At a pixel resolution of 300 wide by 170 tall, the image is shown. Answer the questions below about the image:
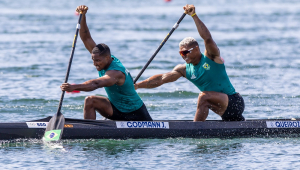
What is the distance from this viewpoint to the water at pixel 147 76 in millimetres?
8070

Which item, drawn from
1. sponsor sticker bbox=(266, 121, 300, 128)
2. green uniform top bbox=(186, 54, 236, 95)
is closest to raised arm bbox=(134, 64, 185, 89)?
green uniform top bbox=(186, 54, 236, 95)

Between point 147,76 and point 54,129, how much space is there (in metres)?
8.99

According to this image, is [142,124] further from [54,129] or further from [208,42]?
[208,42]

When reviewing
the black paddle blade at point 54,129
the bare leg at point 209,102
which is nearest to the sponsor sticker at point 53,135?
the black paddle blade at point 54,129

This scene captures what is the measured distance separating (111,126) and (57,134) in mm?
901

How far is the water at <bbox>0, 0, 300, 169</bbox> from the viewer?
807 centimetres

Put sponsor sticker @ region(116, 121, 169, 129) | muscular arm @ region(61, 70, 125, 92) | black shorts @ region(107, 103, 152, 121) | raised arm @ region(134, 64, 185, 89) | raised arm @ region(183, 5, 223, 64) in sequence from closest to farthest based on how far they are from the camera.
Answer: muscular arm @ region(61, 70, 125, 92) < raised arm @ region(183, 5, 223, 64) < sponsor sticker @ region(116, 121, 169, 129) < black shorts @ region(107, 103, 152, 121) < raised arm @ region(134, 64, 185, 89)

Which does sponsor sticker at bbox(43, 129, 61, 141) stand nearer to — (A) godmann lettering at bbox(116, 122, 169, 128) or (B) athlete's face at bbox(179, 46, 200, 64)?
(A) godmann lettering at bbox(116, 122, 169, 128)

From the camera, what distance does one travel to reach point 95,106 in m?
8.68

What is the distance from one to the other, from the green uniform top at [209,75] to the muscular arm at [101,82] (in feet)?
4.05

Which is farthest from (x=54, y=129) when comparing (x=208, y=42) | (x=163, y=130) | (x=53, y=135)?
(x=208, y=42)

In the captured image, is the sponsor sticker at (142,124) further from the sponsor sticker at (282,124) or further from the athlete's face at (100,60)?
the sponsor sticker at (282,124)

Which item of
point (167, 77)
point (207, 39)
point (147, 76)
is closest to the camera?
point (207, 39)

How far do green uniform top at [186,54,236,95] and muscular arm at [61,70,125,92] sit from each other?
1234mm
